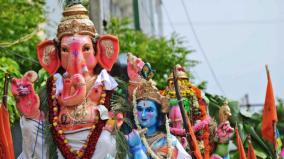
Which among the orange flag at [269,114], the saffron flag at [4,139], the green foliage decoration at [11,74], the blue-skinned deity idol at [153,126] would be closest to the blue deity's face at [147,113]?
the blue-skinned deity idol at [153,126]

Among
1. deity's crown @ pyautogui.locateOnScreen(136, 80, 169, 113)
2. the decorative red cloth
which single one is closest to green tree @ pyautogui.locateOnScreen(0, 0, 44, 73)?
the decorative red cloth

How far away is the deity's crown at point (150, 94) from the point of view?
8977 millimetres

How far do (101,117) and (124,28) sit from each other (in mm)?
7739

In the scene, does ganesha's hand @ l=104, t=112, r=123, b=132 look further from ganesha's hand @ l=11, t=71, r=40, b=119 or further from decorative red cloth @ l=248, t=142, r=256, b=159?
decorative red cloth @ l=248, t=142, r=256, b=159

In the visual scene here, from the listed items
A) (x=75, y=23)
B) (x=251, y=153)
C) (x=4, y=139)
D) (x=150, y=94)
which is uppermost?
(x=75, y=23)

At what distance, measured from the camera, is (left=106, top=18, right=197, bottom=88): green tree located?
15.4 metres

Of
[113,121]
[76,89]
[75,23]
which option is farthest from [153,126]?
[75,23]

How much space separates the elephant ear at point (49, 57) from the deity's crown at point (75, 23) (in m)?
0.13

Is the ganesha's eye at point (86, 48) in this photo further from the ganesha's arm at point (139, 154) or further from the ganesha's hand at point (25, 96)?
the ganesha's arm at point (139, 154)

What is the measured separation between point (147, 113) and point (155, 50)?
7120 mm

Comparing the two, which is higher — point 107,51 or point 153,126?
point 107,51

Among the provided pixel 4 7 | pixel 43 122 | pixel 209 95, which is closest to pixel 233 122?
pixel 209 95

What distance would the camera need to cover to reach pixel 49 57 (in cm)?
885

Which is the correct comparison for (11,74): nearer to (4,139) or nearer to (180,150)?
(4,139)
